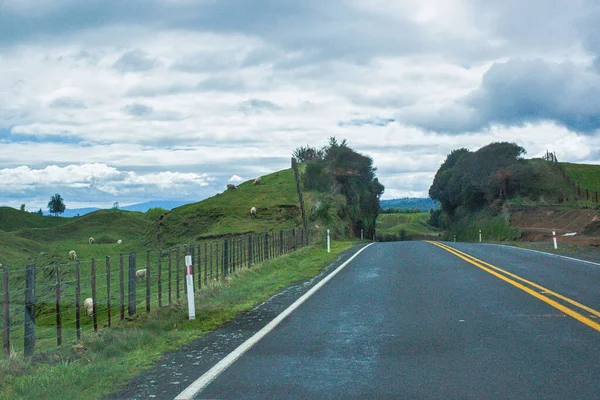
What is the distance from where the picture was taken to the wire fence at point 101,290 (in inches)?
335

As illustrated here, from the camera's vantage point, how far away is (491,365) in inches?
261

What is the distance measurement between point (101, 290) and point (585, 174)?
90316 millimetres

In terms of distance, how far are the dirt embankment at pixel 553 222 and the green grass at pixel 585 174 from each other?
3224 centimetres

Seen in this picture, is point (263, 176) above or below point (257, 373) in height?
above

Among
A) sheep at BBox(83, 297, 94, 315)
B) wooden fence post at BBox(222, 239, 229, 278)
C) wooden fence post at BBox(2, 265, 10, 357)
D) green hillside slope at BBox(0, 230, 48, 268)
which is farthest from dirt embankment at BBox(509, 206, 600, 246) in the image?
green hillside slope at BBox(0, 230, 48, 268)

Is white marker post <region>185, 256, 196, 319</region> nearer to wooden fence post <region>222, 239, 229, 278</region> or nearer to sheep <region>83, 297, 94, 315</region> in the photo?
wooden fence post <region>222, 239, 229, 278</region>

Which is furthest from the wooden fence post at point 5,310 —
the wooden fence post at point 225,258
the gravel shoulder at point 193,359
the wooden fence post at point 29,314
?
the wooden fence post at point 225,258

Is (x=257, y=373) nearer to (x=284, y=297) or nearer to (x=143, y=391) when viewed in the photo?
(x=143, y=391)

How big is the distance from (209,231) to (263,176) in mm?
24068

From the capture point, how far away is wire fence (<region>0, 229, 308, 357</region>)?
851 centimetres

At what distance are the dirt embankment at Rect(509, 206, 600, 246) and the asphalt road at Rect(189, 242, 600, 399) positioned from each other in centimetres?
2989

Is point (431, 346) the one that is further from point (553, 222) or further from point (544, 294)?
point (553, 222)

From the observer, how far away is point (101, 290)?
102 ft

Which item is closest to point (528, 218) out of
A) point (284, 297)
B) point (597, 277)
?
point (597, 277)
